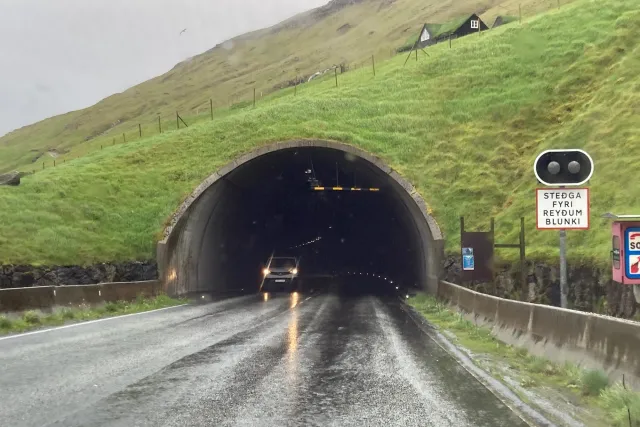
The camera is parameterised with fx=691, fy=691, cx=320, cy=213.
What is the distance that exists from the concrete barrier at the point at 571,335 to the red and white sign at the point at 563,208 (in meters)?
1.34

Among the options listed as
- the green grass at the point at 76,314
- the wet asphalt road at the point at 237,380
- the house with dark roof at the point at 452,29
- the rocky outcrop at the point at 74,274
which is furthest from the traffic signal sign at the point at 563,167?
the house with dark roof at the point at 452,29

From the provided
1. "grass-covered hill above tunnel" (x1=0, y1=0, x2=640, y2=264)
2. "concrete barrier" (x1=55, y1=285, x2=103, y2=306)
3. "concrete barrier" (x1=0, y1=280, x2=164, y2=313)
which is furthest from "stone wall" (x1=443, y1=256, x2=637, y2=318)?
"concrete barrier" (x1=55, y1=285, x2=103, y2=306)

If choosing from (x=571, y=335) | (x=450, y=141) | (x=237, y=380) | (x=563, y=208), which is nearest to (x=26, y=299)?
(x=237, y=380)

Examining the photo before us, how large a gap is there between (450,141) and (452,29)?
83000 millimetres

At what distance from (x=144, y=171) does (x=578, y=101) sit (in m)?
22.7

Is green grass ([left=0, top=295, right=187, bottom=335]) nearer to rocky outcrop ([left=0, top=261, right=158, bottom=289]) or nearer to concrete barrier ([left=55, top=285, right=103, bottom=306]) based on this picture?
concrete barrier ([left=55, top=285, right=103, bottom=306])

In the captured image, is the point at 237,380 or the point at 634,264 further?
the point at 634,264

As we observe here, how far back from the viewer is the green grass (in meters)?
15.8

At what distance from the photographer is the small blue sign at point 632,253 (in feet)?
30.5

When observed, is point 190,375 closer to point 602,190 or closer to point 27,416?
point 27,416

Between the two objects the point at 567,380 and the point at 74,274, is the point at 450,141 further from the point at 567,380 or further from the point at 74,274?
the point at 567,380

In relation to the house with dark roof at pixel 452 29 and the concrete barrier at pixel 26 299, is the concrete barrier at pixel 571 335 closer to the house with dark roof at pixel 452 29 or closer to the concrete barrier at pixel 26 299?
the concrete barrier at pixel 26 299

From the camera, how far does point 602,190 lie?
68.6ft

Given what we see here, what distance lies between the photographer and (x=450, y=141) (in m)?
36.1
